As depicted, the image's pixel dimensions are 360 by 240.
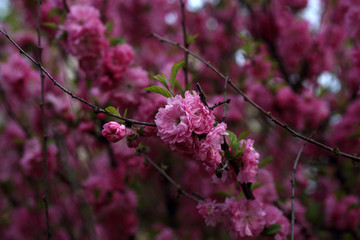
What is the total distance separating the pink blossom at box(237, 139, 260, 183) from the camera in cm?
109

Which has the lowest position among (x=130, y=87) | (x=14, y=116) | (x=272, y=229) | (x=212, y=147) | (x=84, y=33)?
(x=272, y=229)

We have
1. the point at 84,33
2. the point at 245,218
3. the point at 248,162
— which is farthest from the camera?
the point at 84,33

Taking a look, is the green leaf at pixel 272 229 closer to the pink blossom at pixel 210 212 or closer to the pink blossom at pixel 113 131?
the pink blossom at pixel 210 212

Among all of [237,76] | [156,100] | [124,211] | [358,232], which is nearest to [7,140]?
[124,211]

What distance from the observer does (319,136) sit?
2.61 metres

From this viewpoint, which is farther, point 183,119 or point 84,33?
point 84,33

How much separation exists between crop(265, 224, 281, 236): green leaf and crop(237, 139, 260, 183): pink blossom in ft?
0.87

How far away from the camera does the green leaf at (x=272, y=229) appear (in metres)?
1.23

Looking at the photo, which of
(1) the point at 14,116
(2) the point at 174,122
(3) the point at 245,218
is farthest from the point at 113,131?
(1) the point at 14,116

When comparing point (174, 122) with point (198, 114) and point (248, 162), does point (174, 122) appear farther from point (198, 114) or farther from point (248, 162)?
point (248, 162)

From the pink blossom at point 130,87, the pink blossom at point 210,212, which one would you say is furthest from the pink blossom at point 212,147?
the pink blossom at point 130,87

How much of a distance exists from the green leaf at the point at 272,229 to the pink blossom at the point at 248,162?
27 centimetres

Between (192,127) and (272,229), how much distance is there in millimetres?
552

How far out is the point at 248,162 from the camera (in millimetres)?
1097
